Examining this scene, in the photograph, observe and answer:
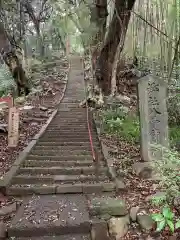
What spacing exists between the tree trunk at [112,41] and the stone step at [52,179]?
5729mm

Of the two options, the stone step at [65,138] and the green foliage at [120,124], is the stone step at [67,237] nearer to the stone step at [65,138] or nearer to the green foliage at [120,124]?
the stone step at [65,138]

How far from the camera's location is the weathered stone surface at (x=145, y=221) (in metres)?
3.75

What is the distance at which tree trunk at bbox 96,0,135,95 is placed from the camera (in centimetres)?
934

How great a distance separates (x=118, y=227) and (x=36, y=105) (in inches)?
335

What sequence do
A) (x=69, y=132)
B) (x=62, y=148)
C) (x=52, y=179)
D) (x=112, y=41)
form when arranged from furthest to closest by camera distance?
(x=112, y=41), (x=69, y=132), (x=62, y=148), (x=52, y=179)

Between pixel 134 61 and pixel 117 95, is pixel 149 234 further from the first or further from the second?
pixel 134 61

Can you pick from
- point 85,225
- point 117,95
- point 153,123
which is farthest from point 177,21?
point 85,225

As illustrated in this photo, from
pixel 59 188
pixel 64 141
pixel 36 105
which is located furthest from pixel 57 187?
pixel 36 105

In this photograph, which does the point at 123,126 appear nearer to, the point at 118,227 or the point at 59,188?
the point at 59,188

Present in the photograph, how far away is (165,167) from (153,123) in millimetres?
1812

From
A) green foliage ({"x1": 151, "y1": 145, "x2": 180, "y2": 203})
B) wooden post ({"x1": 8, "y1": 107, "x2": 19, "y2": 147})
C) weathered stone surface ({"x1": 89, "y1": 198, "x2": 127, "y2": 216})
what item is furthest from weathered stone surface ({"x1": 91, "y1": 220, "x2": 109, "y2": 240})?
wooden post ({"x1": 8, "y1": 107, "x2": 19, "y2": 147})

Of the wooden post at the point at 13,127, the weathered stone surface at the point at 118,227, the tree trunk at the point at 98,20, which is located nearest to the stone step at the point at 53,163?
the wooden post at the point at 13,127

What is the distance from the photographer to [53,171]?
5.36 metres

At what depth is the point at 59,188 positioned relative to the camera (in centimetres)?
474
